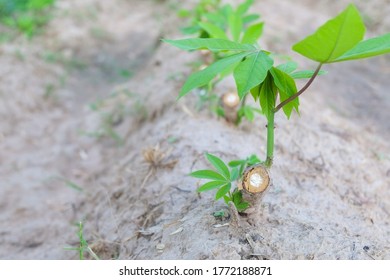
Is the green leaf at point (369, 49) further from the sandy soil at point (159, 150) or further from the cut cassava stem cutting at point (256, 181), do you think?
the sandy soil at point (159, 150)

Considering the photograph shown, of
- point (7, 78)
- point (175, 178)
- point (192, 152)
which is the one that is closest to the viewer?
point (175, 178)

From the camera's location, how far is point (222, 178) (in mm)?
1698

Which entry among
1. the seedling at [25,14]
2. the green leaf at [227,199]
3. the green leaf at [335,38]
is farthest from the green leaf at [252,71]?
the seedling at [25,14]

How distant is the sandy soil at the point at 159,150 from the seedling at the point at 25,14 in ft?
0.52

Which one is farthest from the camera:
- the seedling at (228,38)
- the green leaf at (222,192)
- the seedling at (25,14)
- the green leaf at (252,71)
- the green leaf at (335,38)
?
the seedling at (25,14)

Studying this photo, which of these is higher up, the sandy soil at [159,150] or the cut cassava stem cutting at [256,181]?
the cut cassava stem cutting at [256,181]

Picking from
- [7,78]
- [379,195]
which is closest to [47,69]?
[7,78]

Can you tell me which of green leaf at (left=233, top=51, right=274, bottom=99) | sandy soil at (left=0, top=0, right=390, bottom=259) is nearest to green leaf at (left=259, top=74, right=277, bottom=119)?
green leaf at (left=233, top=51, right=274, bottom=99)

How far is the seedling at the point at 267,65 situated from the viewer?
1.17 meters

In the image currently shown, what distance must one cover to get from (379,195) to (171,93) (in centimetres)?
163

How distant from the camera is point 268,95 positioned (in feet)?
5.08

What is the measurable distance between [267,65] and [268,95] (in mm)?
217

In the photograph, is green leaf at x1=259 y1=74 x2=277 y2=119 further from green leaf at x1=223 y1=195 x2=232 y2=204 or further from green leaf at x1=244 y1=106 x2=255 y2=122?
green leaf at x1=244 y1=106 x2=255 y2=122

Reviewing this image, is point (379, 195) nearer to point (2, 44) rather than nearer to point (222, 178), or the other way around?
point (222, 178)
